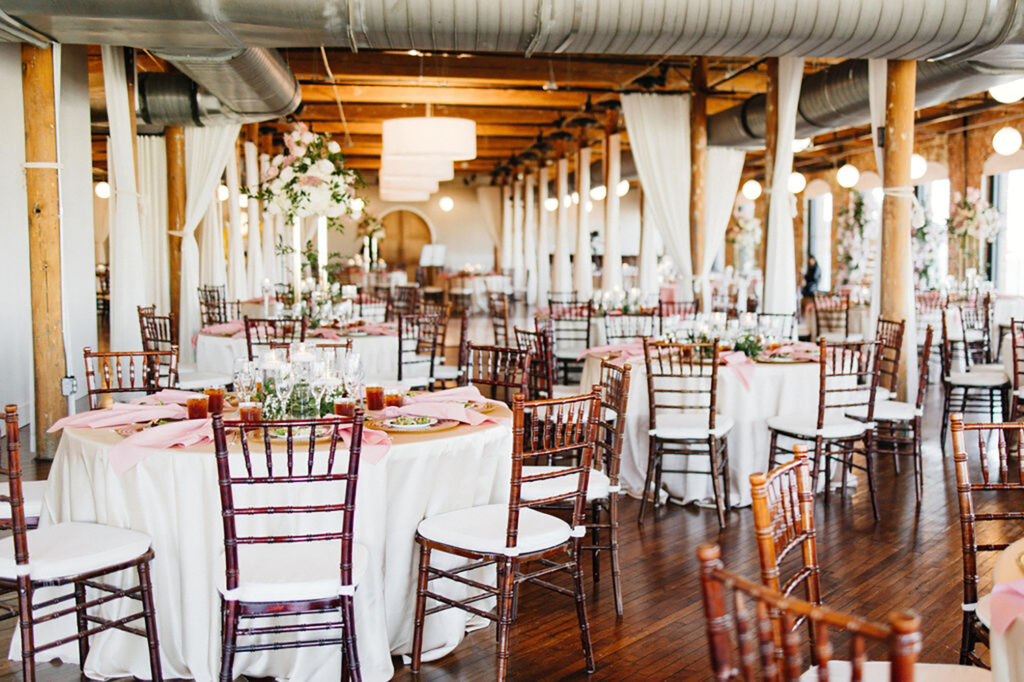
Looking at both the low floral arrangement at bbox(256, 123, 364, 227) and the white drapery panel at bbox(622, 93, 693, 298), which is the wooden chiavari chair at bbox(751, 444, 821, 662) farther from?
the white drapery panel at bbox(622, 93, 693, 298)

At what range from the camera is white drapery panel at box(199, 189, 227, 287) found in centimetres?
1163

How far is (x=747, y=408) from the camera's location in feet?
17.5

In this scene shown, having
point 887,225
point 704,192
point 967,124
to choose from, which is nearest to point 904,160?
point 887,225

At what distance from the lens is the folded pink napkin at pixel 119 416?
327 centimetres

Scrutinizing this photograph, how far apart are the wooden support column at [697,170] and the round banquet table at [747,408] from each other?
5444mm

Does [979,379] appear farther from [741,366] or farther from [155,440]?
[155,440]

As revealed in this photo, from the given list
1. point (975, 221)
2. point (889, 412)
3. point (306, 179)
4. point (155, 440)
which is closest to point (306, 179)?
point (306, 179)

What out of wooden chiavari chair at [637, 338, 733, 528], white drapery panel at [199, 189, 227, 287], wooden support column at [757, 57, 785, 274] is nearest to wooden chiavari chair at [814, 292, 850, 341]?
wooden support column at [757, 57, 785, 274]

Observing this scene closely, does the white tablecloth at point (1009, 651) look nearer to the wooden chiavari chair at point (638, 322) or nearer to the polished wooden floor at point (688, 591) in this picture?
the polished wooden floor at point (688, 591)

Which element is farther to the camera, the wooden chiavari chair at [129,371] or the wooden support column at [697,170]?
the wooden support column at [697,170]

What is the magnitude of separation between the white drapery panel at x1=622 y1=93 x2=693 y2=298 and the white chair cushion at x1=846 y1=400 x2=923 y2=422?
16.3 feet

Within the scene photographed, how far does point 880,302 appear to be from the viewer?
281 inches

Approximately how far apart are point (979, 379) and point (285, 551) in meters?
5.55

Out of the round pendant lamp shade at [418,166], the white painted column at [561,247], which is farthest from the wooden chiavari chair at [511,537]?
the white painted column at [561,247]
